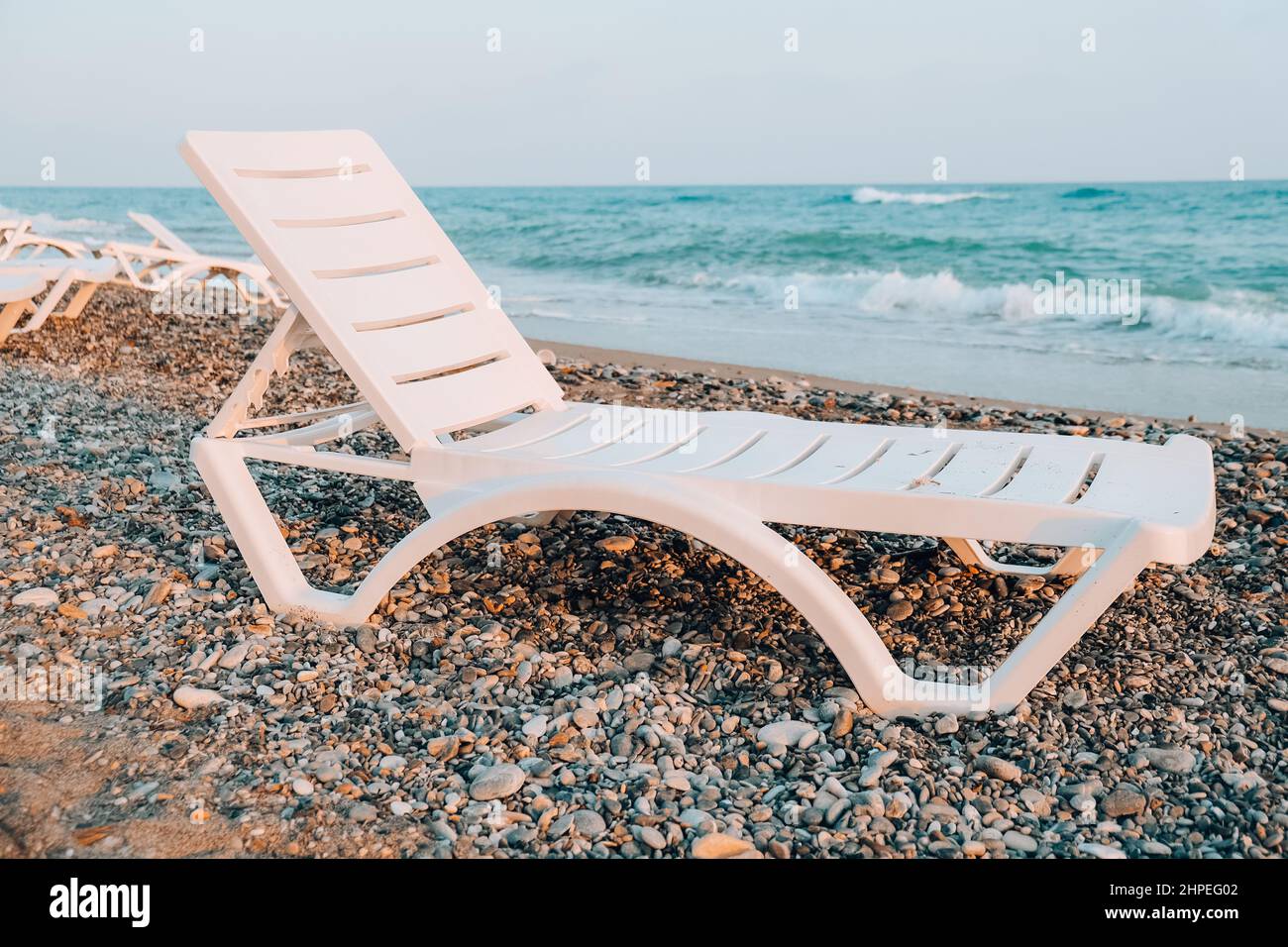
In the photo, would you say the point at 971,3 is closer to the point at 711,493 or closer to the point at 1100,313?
the point at 1100,313

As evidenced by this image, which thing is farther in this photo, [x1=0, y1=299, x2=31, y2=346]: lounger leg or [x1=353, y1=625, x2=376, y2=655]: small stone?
[x1=0, y1=299, x2=31, y2=346]: lounger leg

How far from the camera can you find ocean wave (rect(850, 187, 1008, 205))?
28.0m

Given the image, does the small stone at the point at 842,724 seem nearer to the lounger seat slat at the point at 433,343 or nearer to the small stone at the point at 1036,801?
the small stone at the point at 1036,801

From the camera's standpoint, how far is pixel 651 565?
3.69 m

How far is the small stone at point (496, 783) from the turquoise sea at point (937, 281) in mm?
6237

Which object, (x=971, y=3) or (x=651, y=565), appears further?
(x=971, y=3)

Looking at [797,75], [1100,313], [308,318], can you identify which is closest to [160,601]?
[308,318]

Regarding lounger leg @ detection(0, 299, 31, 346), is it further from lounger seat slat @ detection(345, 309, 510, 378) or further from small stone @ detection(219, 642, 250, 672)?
small stone @ detection(219, 642, 250, 672)

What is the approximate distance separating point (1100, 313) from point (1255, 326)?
155 centimetres

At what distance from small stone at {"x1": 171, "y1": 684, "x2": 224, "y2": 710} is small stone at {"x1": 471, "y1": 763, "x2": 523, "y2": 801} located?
2.57ft

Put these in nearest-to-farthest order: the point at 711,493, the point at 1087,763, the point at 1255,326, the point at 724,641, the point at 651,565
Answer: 1. the point at 1087,763
2. the point at 711,493
3. the point at 724,641
4. the point at 651,565
5. the point at 1255,326

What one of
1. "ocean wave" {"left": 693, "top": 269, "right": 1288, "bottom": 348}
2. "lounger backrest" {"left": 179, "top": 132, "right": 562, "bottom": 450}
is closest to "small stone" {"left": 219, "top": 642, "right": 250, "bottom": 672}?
"lounger backrest" {"left": 179, "top": 132, "right": 562, "bottom": 450}

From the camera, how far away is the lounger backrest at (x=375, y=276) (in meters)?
3.19

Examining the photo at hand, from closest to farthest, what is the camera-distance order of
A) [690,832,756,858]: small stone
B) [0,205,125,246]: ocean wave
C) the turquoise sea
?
1. [690,832,756,858]: small stone
2. the turquoise sea
3. [0,205,125,246]: ocean wave
